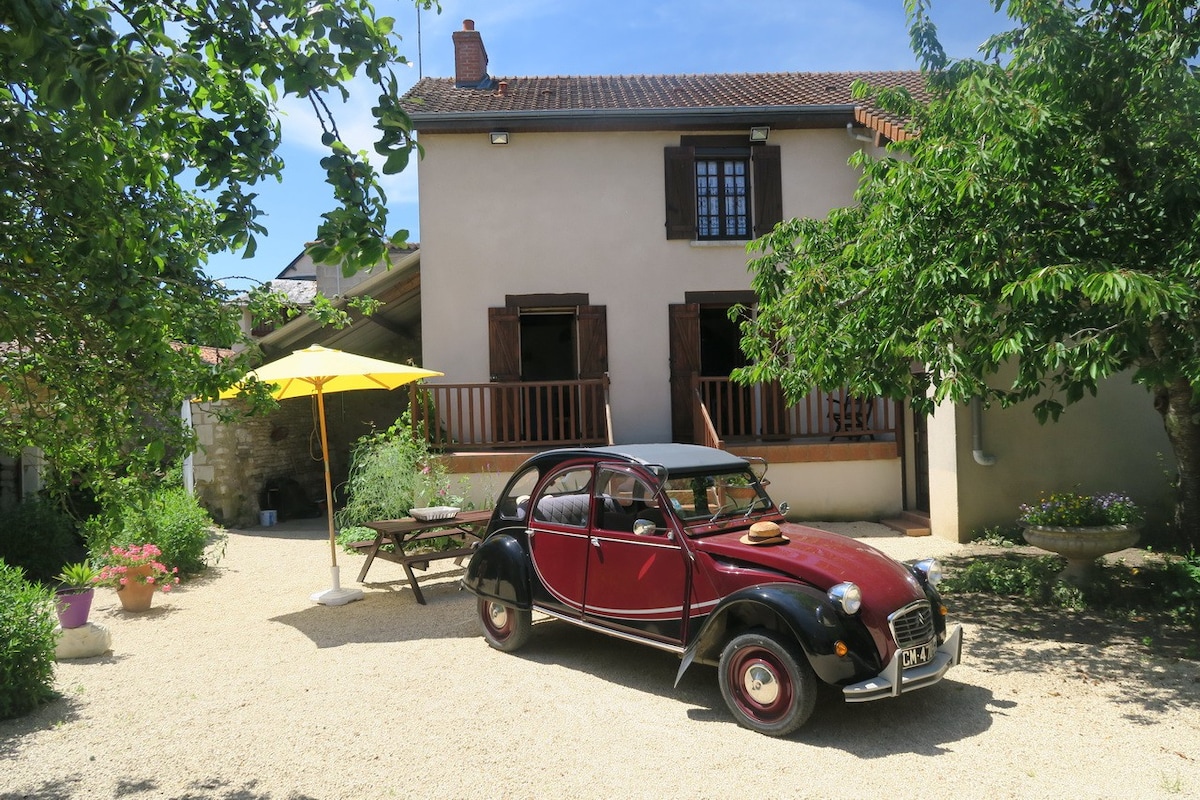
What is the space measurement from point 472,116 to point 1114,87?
28.9 ft

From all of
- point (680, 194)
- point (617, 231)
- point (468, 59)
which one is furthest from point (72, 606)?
point (468, 59)

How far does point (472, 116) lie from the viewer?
A: 12.5 m

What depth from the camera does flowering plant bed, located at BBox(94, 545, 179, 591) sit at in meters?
7.98

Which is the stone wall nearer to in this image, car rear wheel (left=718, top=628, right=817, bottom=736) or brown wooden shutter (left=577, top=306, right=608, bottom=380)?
brown wooden shutter (left=577, top=306, right=608, bottom=380)

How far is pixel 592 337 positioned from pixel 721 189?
3.06 m

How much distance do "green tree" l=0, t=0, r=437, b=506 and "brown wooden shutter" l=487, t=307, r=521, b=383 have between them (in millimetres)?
8054

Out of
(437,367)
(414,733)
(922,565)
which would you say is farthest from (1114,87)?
(437,367)

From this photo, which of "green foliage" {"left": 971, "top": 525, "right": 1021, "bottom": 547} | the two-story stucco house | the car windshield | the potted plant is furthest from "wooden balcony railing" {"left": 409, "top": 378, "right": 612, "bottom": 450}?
the car windshield

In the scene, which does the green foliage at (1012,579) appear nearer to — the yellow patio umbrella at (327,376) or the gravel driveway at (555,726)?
the gravel driveway at (555,726)

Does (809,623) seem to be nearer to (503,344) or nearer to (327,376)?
(327,376)

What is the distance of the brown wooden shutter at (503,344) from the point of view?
12594 mm

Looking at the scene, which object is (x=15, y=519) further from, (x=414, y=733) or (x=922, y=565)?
(x=922, y=565)

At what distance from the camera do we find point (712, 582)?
16.4ft

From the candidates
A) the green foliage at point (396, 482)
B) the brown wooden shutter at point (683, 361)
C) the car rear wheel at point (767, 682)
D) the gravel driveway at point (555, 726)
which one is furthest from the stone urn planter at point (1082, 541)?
the green foliage at point (396, 482)
